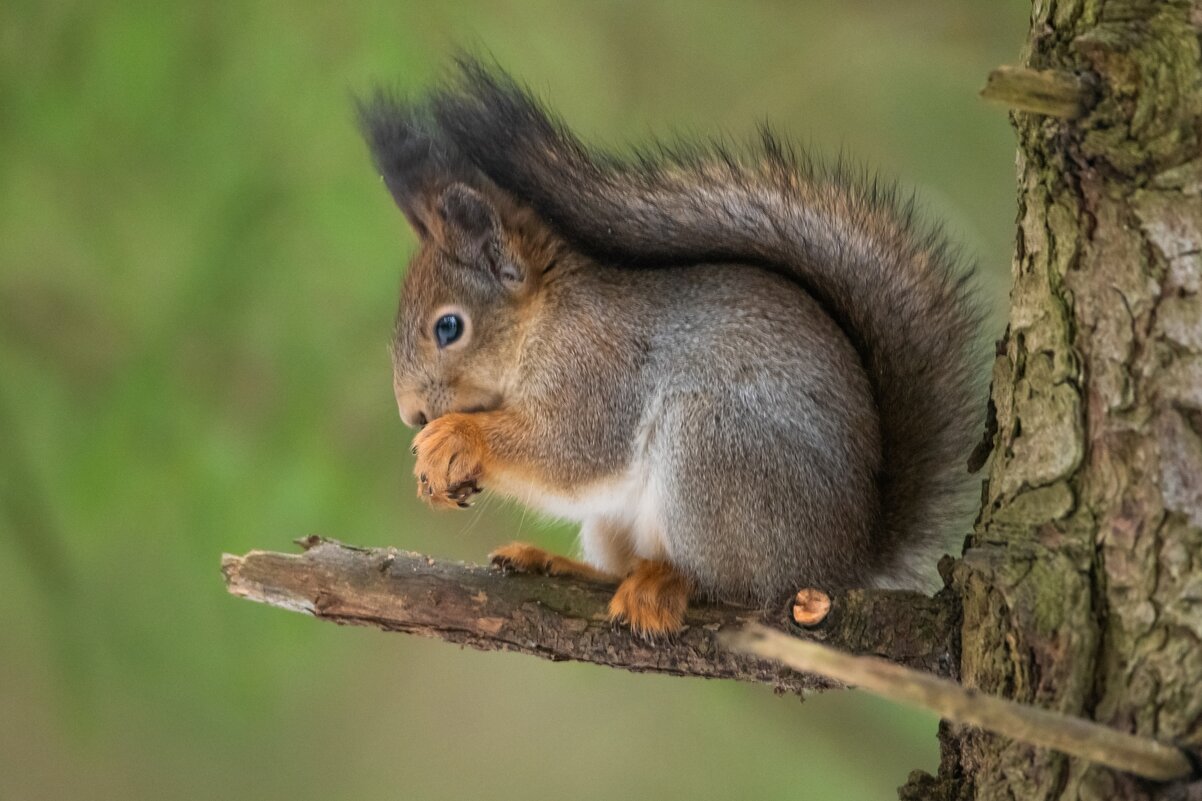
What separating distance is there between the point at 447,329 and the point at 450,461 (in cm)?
31

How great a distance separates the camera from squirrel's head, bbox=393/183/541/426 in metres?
2.14

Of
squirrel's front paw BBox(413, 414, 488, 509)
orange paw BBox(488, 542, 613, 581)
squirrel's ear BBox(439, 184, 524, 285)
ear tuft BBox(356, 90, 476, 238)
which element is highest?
ear tuft BBox(356, 90, 476, 238)

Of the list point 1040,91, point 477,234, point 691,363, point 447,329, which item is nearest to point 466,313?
point 447,329

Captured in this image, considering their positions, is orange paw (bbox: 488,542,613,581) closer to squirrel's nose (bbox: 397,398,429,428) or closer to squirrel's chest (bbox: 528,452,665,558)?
squirrel's chest (bbox: 528,452,665,558)

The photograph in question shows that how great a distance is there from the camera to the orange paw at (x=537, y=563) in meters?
2.01

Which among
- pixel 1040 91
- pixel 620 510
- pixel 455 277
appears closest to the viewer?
pixel 1040 91

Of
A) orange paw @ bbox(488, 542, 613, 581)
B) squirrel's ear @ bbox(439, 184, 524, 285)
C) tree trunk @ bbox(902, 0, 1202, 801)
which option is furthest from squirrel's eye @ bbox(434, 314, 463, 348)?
tree trunk @ bbox(902, 0, 1202, 801)

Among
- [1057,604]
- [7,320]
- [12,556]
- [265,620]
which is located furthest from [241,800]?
[1057,604]

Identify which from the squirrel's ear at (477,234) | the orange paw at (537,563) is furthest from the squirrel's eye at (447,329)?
the orange paw at (537,563)

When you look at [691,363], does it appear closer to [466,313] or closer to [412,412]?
[466,313]

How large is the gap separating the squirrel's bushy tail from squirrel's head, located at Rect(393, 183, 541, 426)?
0.13 m

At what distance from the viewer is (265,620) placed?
10.1ft

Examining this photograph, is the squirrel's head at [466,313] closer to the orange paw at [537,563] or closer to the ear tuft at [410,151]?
the ear tuft at [410,151]

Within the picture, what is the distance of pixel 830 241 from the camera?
6.54ft
